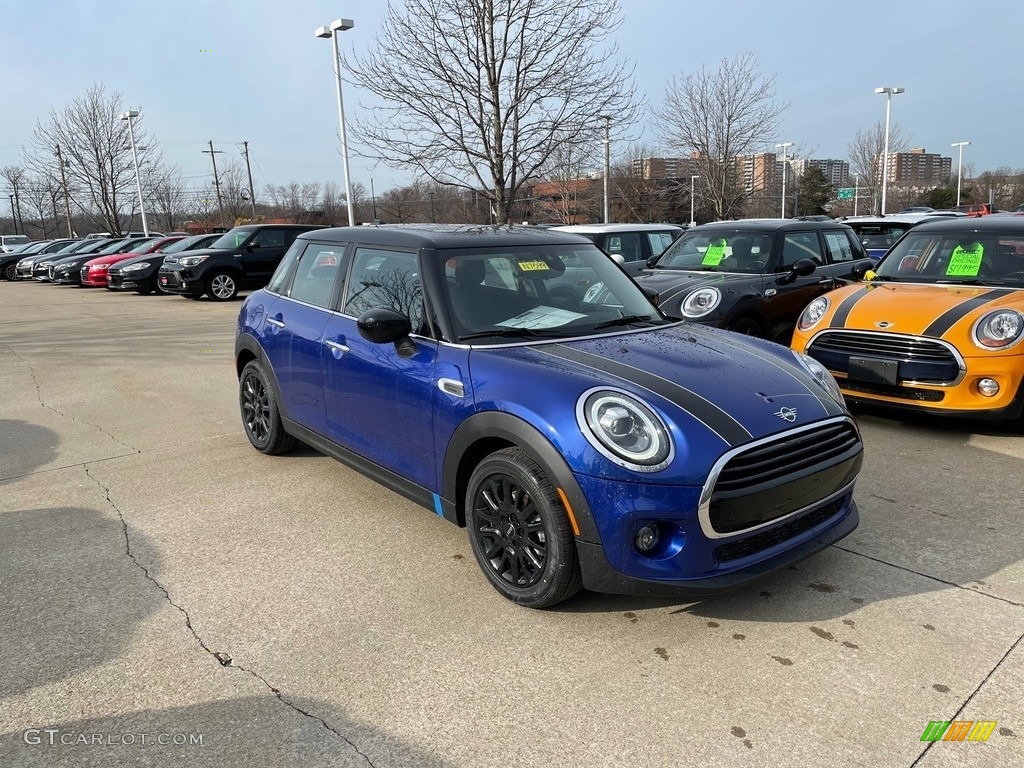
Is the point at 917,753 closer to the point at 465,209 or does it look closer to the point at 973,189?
the point at 465,209

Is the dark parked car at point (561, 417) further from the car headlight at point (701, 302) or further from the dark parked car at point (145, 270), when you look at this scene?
the dark parked car at point (145, 270)

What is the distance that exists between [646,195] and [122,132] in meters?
29.7

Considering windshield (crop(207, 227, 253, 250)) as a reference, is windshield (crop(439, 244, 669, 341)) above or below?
below

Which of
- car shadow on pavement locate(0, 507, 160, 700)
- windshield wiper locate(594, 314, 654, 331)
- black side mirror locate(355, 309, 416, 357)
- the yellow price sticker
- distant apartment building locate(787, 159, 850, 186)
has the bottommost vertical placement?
car shadow on pavement locate(0, 507, 160, 700)

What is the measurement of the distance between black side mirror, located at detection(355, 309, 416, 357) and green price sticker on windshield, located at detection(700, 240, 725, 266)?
18.4 ft

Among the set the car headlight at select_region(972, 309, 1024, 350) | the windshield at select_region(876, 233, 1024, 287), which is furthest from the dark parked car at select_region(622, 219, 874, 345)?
the car headlight at select_region(972, 309, 1024, 350)

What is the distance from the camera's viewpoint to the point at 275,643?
9.68ft

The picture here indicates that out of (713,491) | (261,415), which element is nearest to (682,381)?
(713,491)

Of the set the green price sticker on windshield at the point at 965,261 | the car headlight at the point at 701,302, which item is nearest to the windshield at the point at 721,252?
the car headlight at the point at 701,302

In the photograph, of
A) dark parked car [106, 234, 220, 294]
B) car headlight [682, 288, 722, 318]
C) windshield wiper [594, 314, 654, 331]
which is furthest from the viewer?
dark parked car [106, 234, 220, 294]

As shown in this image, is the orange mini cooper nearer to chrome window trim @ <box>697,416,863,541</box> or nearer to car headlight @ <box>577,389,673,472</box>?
chrome window trim @ <box>697,416,863,541</box>

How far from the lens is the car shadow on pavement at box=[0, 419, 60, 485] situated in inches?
205

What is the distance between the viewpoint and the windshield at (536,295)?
3676mm

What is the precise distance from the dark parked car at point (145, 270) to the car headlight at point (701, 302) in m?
15.2
